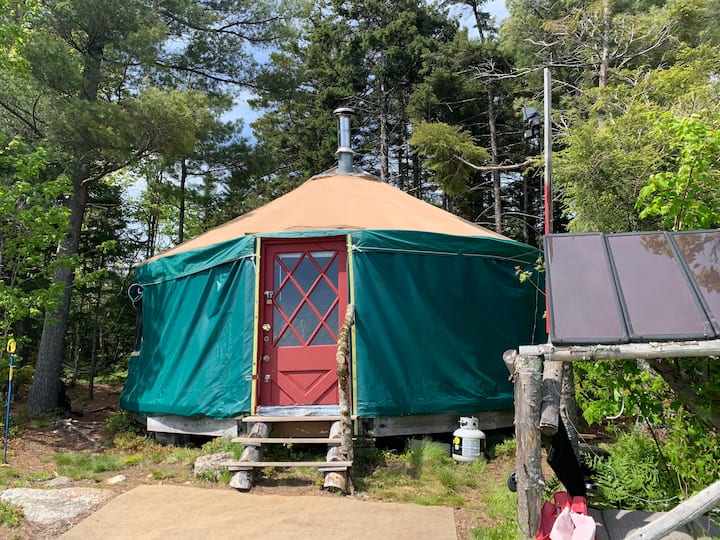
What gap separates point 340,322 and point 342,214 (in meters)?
1.14

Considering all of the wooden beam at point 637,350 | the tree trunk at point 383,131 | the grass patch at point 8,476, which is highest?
the tree trunk at point 383,131

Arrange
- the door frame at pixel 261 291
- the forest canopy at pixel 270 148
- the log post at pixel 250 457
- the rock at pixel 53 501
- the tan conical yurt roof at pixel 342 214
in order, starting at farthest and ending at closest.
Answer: the forest canopy at pixel 270 148 < the tan conical yurt roof at pixel 342 214 < the door frame at pixel 261 291 < the log post at pixel 250 457 < the rock at pixel 53 501

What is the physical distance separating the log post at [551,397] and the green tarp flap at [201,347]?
10.7 feet

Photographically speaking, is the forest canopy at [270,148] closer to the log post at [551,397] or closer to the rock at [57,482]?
the log post at [551,397]

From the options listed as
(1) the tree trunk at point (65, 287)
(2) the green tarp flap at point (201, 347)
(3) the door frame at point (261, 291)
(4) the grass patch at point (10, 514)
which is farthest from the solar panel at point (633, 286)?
(1) the tree trunk at point (65, 287)

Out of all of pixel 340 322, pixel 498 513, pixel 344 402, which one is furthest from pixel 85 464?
pixel 498 513

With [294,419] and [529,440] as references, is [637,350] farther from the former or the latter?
[294,419]

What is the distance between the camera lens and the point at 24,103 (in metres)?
7.23

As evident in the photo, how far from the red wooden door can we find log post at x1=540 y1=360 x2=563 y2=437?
2.91 metres

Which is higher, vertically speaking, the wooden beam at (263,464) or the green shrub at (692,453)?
the green shrub at (692,453)

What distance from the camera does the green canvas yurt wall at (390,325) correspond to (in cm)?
514

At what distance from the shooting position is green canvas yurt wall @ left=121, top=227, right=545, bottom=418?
16.9 ft

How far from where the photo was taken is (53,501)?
13.0ft

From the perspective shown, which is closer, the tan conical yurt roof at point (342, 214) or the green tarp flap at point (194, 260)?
the green tarp flap at point (194, 260)
